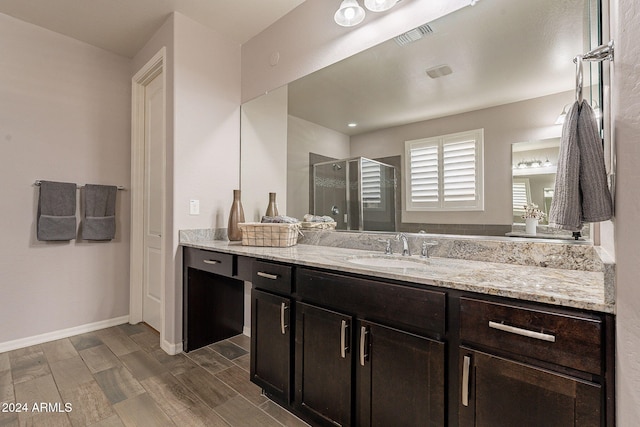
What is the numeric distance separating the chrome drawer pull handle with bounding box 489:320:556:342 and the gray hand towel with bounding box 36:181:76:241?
310cm

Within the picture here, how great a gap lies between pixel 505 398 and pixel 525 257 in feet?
2.24

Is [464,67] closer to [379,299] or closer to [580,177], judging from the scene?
[580,177]

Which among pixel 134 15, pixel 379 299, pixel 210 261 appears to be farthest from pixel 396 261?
pixel 134 15

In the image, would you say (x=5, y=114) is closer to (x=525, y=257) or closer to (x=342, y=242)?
(x=342, y=242)

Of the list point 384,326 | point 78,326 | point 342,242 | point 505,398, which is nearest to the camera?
point 505,398

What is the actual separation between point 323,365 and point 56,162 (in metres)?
2.77

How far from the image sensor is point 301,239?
235 centimetres

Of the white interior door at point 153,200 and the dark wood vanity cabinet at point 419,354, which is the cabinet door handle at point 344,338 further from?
the white interior door at point 153,200

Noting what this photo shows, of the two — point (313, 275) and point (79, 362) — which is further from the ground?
point (313, 275)

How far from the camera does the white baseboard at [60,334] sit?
91.2 inches

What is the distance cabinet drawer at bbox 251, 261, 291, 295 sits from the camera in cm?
153

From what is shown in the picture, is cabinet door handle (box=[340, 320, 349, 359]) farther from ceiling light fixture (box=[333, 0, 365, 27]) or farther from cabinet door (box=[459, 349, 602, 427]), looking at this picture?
ceiling light fixture (box=[333, 0, 365, 27])

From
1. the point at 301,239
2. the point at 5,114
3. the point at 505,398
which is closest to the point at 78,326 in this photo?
the point at 5,114

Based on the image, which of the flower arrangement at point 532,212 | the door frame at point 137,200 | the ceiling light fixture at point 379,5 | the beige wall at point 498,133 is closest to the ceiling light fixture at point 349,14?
the ceiling light fixture at point 379,5
